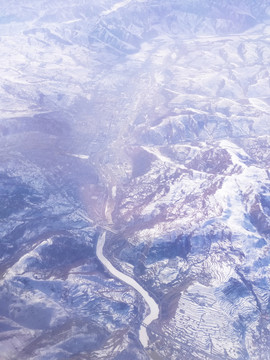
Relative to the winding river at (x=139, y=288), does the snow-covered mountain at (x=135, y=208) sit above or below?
above

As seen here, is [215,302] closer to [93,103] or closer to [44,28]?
[93,103]

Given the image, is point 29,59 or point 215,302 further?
point 29,59

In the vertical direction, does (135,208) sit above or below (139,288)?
above

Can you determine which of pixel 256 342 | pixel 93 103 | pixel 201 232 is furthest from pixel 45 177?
pixel 256 342

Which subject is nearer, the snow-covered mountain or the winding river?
the snow-covered mountain

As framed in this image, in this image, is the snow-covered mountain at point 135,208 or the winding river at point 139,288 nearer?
the snow-covered mountain at point 135,208
